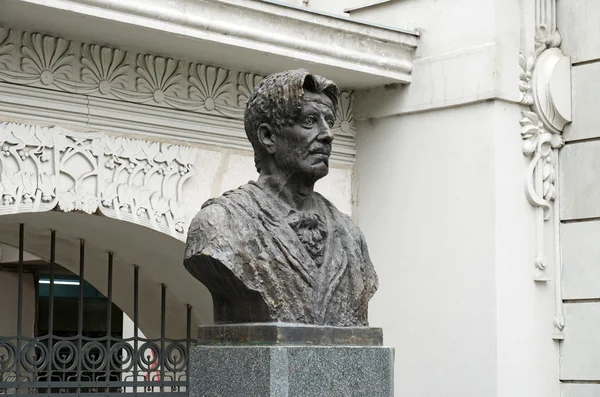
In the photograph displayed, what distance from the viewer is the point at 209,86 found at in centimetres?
814

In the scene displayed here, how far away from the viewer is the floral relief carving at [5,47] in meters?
7.07

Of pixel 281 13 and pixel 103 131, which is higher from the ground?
pixel 281 13

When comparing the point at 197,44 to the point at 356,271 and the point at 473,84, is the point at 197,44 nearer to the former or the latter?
the point at 473,84

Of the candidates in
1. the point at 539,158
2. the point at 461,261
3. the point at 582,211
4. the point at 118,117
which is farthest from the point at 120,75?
the point at 582,211

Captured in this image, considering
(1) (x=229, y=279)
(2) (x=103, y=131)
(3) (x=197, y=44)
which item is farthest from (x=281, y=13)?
(1) (x=229, y=279)

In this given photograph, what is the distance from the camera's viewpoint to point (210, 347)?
5281 mm

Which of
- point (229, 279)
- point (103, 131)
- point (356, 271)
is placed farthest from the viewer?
point (103, 131)

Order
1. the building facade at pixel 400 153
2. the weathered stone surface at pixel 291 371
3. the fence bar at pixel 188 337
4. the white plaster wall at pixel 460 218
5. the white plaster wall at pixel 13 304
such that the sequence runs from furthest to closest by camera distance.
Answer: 1. the white plaster wall at pixel 13 304
2. the fence bar at pixel 188 337
3. the white plaster wall at pixel 460 218
4. the building facade at pixel 400 153
5. the weathered stone surface at pixel 291 371

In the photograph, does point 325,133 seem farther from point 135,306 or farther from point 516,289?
point 135,306

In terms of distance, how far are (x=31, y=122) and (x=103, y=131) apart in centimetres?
51

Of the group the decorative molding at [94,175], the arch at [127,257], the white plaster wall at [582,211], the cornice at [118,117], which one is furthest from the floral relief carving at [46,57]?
the white plaster wall at [582,211]

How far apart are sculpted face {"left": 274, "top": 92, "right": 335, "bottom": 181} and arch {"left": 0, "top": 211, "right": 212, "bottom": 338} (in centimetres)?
263

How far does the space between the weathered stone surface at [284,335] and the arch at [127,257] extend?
8.34 feet

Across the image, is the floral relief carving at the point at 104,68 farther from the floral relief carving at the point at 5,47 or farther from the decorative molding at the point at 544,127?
the decorative molding at the point at 544,127
